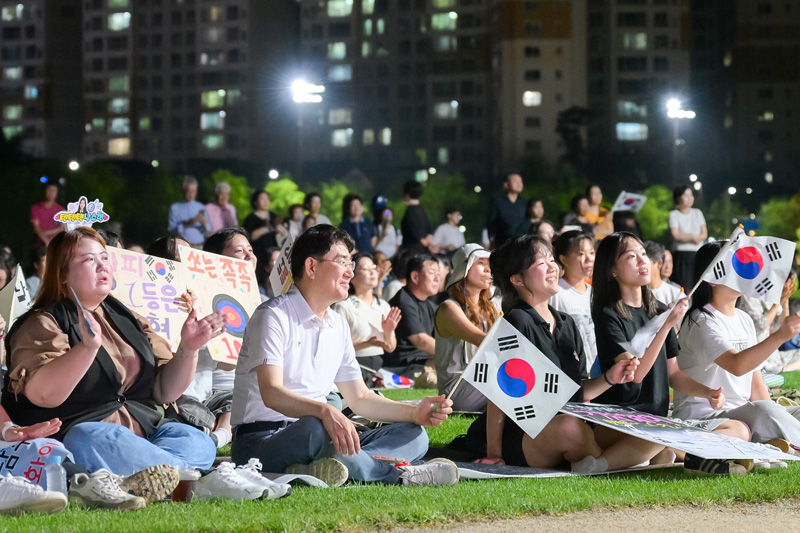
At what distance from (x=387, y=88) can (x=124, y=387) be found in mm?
139346

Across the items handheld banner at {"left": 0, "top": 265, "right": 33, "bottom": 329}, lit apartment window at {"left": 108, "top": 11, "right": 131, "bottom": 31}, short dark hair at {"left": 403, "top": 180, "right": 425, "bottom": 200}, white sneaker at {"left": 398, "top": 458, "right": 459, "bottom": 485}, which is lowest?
white sneaker at {"left": 398, "top": 458, "right": 459, "bottom": 485}

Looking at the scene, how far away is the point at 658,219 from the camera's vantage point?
70.8 metres

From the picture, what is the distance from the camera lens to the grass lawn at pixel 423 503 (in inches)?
219

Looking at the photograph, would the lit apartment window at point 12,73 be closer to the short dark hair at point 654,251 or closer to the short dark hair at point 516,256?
the short dark hair at point 654,251

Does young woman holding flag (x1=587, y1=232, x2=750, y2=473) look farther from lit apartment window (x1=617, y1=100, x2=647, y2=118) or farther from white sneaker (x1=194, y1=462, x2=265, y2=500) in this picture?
lit apartment window (x1=617, y1=100, x2=647, y2=118)

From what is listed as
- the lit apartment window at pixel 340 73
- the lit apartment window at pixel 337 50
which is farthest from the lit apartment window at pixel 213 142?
the lit apartment window at pixel 337 50

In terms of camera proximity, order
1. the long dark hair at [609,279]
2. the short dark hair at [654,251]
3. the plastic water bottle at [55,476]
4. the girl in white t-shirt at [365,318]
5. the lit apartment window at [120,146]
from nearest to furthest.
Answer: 1. the plastic water bottle at [55,476]
2. the long dark hair at [609,279]
3. the short dark hair at [654,251]
4. the girl in white t-shirt at [365,318]
5. the lit apartment window at [120,146]

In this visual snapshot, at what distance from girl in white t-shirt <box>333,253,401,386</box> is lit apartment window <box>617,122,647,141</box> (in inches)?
5147

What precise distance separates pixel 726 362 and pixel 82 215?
4.06 metres

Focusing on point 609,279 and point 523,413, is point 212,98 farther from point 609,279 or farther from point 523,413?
point 523,413

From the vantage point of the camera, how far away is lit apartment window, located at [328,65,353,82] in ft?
475

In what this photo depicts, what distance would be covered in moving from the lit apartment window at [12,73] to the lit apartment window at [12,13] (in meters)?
6.11

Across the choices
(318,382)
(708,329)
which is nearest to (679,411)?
(708,329)

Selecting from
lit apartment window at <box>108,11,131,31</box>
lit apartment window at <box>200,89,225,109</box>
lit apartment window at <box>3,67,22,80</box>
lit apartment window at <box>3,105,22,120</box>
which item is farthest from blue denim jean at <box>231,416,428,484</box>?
lit apartment window at <box>3,67,22,80</box>
